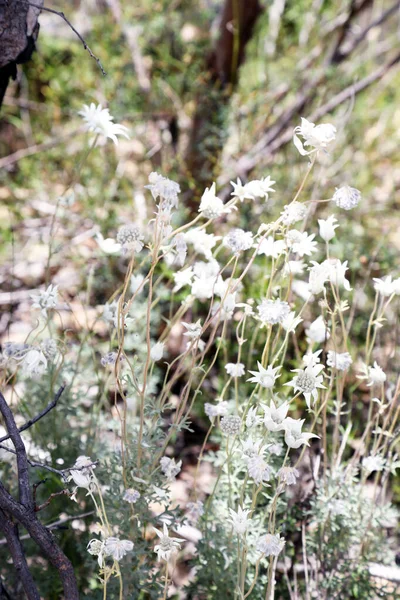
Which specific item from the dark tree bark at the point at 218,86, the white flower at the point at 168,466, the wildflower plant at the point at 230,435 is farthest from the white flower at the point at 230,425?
the dark tree bark at the point at 218,86

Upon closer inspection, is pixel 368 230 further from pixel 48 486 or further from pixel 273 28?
pixel 48 486

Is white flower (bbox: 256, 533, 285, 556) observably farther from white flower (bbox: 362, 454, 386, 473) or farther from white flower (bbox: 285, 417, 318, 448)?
white flower (bbox: 362, 454, 386, 473)

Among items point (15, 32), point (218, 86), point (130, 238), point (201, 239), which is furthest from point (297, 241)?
point (218, 86)

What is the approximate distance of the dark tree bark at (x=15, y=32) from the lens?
1132 millimetres

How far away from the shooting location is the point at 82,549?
45.6 inches

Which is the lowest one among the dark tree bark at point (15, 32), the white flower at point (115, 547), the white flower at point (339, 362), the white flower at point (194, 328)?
the white flower at point (115, 547)

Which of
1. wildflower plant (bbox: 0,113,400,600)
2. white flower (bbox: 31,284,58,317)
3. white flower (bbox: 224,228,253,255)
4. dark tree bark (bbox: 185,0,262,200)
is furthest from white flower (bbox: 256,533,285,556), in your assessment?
dark tree bark (bbox: 185,0,262,200)

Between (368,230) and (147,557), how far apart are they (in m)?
1.92

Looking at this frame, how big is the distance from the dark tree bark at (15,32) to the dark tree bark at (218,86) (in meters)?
1.05

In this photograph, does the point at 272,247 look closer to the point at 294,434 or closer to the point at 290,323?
the point at 290,323

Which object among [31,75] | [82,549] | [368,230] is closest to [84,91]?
[31,75]

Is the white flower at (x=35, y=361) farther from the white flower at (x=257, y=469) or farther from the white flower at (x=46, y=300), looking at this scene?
the white flower at (x=257, y=469)

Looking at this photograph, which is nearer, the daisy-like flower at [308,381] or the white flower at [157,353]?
the daisy-like flower at [308,381]

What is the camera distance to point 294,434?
88 cm
